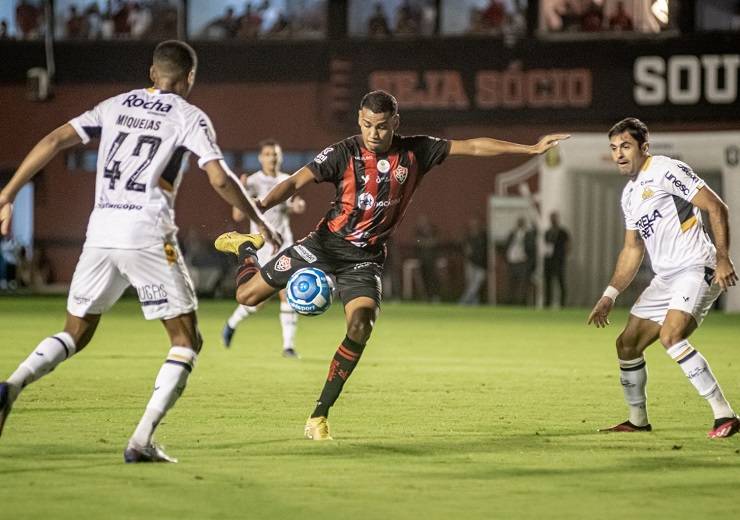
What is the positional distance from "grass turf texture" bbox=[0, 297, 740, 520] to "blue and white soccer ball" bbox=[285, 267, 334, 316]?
872 mm

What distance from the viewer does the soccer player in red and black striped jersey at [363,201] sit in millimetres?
9406

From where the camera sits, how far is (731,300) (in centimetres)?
2805

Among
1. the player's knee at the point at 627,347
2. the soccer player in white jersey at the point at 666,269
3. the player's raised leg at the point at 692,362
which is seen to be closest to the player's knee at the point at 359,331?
the soccer player in white jersey at the point at 666,269

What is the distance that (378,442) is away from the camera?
8922mm

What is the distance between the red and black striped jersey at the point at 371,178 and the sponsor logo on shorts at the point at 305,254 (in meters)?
0.23

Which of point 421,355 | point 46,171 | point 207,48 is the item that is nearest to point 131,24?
point 207,48

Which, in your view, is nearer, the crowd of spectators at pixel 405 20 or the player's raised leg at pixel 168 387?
the player's raised leg at pixel 168 387

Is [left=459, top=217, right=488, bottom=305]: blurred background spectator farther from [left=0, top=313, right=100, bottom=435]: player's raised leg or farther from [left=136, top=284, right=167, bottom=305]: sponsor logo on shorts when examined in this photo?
[left=136, top=284, right=167, bottom=305]: sponsor logo on shorts

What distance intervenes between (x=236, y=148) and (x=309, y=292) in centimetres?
2772

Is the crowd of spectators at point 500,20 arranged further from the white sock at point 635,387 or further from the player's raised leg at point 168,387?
the player's raised leg at point 168,387

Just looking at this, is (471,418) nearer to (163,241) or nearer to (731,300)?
(163,241)

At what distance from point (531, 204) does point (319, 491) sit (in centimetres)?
2399

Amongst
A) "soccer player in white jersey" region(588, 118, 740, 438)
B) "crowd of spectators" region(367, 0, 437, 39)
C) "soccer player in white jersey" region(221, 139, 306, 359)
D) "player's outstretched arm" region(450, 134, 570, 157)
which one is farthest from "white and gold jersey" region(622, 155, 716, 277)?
"crowd of spectators" region(367, 0, 437, 39)

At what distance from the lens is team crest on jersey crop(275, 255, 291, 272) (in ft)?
31.7
